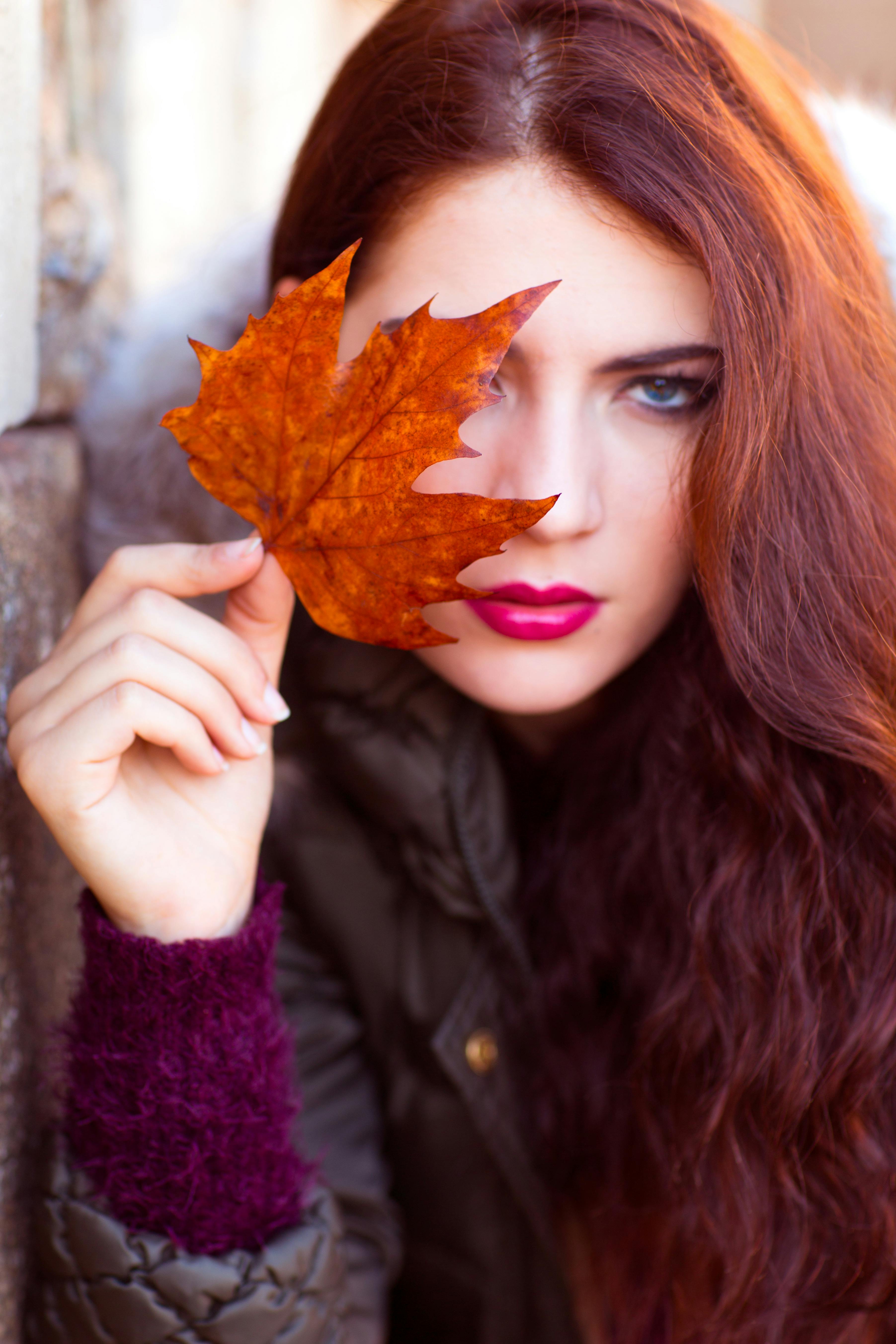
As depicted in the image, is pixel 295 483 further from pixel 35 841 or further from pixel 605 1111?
pixel 605 1111

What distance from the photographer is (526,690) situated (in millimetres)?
1010

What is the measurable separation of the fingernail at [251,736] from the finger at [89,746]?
0.08 m

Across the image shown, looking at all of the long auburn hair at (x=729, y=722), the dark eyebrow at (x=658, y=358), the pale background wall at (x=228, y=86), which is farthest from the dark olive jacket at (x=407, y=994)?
the pale background wall at (x=228, y=86)

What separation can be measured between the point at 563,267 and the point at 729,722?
1.71 feet

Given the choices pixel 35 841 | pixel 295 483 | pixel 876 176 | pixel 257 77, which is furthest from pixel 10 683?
pixel 257 77

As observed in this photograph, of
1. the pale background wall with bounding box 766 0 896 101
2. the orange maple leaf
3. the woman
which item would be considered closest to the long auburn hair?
the woman

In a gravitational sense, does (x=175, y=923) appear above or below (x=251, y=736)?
below

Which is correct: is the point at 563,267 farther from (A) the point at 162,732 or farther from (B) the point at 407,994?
(B) the point at 407,994

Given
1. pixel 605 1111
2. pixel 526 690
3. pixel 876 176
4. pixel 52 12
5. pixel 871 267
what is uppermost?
pixel 52 12

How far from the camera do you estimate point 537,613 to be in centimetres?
96

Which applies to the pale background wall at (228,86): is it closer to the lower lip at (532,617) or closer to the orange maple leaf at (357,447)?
the orange maple leaf at (357,447)

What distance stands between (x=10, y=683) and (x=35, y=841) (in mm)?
181

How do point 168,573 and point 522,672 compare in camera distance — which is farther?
point 522,672

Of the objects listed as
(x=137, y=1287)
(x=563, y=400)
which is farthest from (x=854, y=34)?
(x=137, y=1287)
